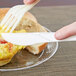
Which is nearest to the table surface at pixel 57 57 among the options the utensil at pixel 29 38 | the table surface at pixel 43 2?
the utensil at pixel 29 38

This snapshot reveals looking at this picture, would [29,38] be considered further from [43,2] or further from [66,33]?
[43,2]

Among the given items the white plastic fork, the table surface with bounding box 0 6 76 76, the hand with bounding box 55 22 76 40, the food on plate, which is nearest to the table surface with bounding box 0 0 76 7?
the table surface with bounding box 0 6 76 76

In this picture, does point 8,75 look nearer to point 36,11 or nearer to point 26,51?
point 26,51

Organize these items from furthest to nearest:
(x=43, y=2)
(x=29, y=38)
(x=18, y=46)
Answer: (x=43, y=2)
(x=18, y=46)
(x=29, y=38)

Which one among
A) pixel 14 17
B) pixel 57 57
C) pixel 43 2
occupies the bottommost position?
pixel 43 2

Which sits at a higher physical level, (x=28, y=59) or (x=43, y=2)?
(x=28, y=59)

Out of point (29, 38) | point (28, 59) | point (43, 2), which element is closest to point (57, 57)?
point (28, 59)
